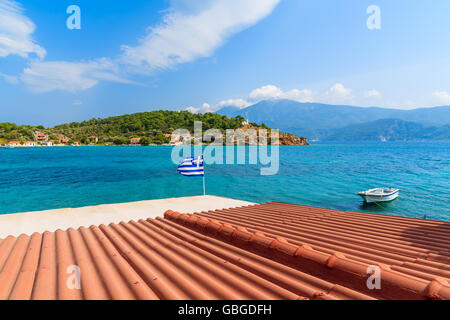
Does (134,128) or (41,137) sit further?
(41,137)

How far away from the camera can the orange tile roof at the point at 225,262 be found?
2.17 meters

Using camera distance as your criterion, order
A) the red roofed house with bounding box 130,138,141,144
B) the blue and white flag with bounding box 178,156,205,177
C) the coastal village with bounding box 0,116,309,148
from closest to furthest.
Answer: the blue and white flag with bounding box 178,156,205,177 < the coastal village with bounding box 0,116,309,148 < the red roofed house with bounding box 130,138,141,144

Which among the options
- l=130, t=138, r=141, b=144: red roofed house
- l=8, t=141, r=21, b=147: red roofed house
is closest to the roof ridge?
l=130, t=138, r=141, b=144: red roofed house

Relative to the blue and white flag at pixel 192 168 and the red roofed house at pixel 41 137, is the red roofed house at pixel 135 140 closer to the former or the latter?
the red roofed house at pixel 41 137

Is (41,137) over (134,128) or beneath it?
beneath

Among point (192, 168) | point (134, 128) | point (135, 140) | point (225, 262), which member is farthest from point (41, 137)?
point (225, 262)

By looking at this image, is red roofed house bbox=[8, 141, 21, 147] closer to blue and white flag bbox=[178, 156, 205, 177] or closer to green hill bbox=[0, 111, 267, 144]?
green hill bbox=[0, 111, 267, 144]

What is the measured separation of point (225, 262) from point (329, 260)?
1.21 meters

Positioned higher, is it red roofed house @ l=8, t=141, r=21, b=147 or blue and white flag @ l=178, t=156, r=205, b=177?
red roofed house @ l=8, t=141, r=21, b=147

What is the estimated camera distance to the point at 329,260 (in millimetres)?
2590

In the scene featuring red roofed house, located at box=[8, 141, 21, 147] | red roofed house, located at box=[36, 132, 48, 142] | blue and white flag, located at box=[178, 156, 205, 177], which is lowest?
blue and white flag, located at box=[178, 156, 205, 177]

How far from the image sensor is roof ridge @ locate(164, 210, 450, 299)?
2010 millimetres

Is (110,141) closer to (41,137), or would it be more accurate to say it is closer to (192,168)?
(41,137)
